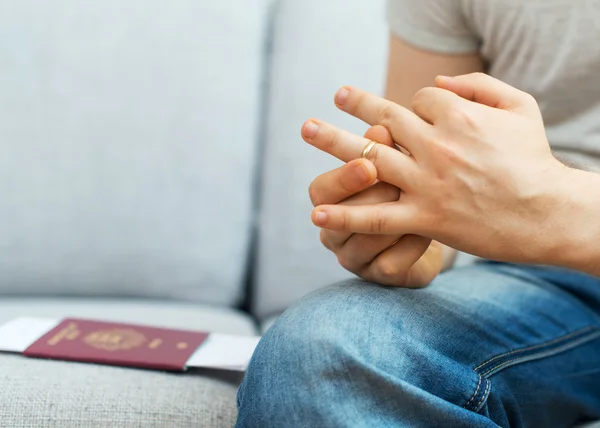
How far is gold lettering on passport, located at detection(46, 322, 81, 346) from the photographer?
0.91m

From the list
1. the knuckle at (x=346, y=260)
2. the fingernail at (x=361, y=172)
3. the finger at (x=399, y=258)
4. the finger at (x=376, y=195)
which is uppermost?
the fingernail at (x=361, y=172)

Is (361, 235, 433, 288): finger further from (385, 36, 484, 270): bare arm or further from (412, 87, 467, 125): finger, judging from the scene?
(385, 36, 484, 270): bare arm

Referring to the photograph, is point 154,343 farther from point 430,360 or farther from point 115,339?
point 430,360

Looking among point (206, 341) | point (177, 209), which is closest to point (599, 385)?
point (206, 341)

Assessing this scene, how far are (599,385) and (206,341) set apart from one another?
50 cm

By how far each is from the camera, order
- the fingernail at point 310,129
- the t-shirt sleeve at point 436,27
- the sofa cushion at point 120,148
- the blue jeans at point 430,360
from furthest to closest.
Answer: the sofa cushion at point 120,148 < the t-shirt sleeve at point 436,27 < the fingernail at point 310,129 < the blue jeans at point 430,360

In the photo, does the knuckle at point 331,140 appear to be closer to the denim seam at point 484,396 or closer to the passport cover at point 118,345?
the denim seam at point 484,396

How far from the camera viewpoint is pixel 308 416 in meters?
0.54

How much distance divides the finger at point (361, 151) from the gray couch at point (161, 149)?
61 cm

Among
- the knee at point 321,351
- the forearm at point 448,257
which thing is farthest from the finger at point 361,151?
the forearm at point 448,257

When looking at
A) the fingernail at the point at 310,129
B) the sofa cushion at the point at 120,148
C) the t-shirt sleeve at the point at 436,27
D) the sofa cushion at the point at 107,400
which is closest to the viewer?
the fingernail at the point at 310,129

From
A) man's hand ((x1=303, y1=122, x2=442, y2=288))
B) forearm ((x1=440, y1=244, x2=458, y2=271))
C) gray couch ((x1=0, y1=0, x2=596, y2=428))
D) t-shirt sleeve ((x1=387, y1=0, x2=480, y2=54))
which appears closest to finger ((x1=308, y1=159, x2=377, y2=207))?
man's hand ((x1=303, y1=122, x2=442, y2=288))

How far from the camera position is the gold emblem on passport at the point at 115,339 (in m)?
0.90

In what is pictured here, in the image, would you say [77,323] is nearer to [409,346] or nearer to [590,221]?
[409,346]
